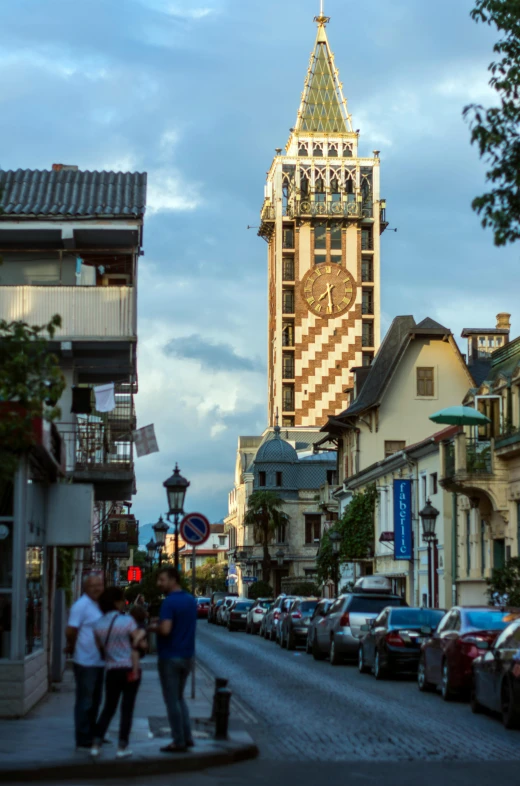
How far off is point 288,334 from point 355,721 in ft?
307

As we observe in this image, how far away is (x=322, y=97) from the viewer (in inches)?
4584

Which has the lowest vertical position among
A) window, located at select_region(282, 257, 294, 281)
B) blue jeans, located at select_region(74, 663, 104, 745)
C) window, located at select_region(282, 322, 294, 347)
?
blue jeans, located at select_region(74, 663, 104, 745)

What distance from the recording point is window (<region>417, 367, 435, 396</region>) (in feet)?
205

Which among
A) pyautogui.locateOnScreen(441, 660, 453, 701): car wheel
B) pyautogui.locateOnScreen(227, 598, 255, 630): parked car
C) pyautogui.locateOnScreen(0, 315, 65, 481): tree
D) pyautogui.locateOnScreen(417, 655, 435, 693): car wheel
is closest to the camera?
pyautogui.locateOnScreen(0, 315, 65, 481): tree

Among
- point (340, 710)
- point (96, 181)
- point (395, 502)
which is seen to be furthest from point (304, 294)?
point (340, 710)

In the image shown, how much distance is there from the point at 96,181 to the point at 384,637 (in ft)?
37.7

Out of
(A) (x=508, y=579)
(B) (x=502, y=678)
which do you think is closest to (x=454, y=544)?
(A) (x=508, y=579)

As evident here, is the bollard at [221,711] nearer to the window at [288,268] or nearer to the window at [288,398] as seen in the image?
the window at [288,398]

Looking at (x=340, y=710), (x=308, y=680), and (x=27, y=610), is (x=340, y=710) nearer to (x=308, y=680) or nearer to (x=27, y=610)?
(x=27, y=610)

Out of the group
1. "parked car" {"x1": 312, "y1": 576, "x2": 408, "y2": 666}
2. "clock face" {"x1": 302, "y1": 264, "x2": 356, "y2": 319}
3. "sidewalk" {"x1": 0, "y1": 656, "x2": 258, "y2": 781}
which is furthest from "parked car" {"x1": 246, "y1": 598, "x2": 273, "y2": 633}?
"clock face" {"x1": 302, "y1": 264, "x2": 356, "y2": 319}

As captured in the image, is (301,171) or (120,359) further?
(301,171)

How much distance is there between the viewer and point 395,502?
5003 cm

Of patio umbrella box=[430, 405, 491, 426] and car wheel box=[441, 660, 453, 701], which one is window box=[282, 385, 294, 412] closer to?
patio umbrella box=[430, 405, 491, 426]

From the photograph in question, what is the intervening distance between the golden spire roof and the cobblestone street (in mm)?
90282
